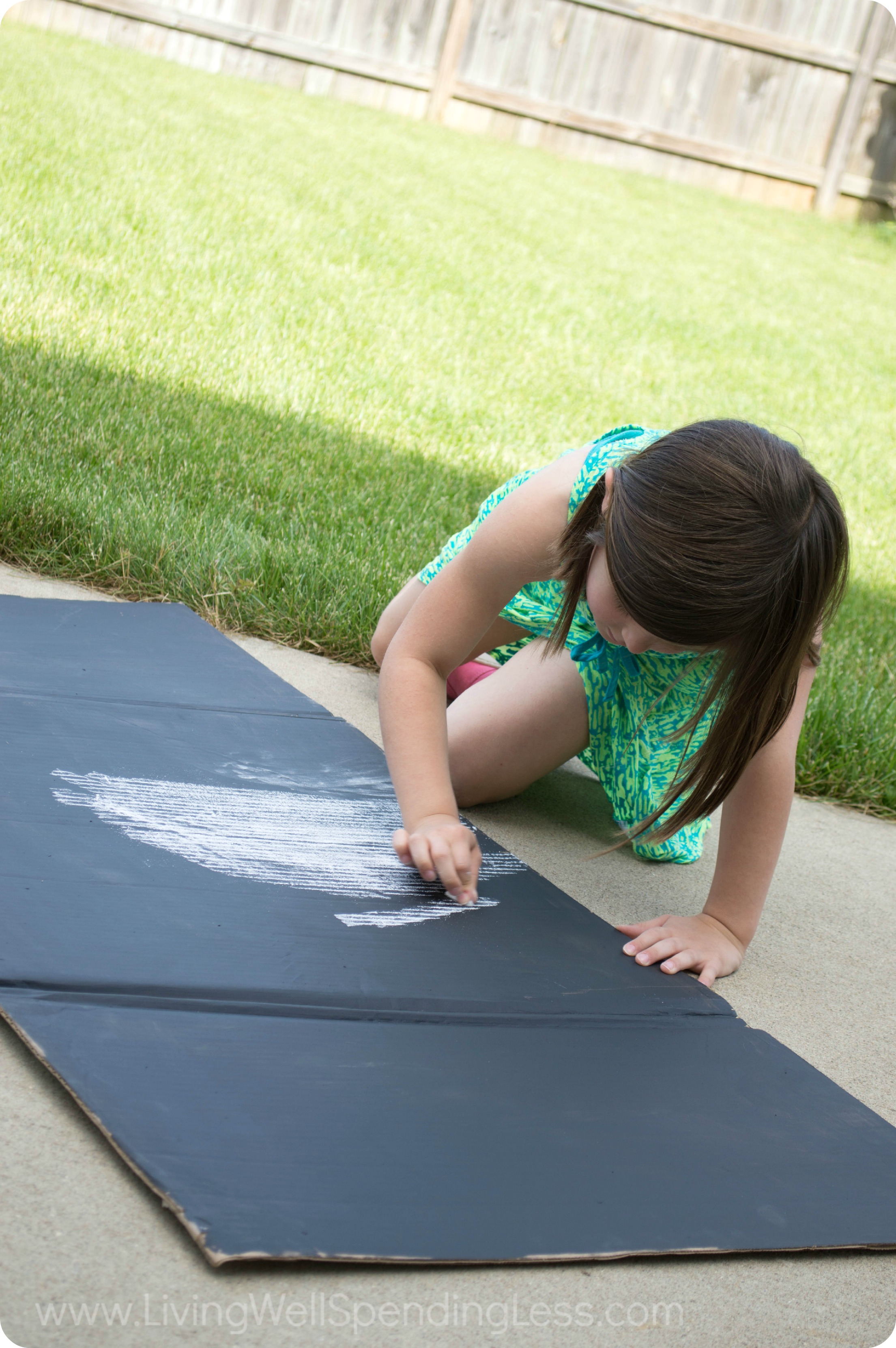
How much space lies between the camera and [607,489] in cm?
144

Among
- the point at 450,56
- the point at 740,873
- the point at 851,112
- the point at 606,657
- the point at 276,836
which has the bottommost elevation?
the point at 276,836

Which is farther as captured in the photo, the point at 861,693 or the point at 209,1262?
the point at 861,693

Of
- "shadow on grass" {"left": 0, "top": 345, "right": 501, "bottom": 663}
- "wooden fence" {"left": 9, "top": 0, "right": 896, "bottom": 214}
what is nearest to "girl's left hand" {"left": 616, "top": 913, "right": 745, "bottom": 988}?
"shadow on grass" {"left": 0, "top": 345, "right": 501, "bottom": 663}

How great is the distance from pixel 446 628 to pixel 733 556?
43 centimetres

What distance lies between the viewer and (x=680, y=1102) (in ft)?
3.99

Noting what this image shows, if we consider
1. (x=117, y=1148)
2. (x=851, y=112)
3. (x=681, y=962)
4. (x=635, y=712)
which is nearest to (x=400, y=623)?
(x=635, y=712)

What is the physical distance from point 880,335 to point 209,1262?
7.77 meters

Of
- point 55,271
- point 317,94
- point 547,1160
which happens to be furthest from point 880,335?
point 547,1160

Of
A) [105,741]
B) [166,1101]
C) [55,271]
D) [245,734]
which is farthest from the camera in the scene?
[55,271]

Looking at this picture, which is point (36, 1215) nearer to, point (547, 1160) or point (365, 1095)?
point (365, 1095)

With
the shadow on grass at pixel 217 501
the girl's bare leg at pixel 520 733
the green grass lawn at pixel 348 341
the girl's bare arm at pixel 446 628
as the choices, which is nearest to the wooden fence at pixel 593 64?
the green grass lawn at pixel 348 341

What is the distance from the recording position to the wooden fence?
832 cm

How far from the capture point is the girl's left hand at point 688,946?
58.9 inches

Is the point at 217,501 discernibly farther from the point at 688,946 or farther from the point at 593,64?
the point at 593,64
